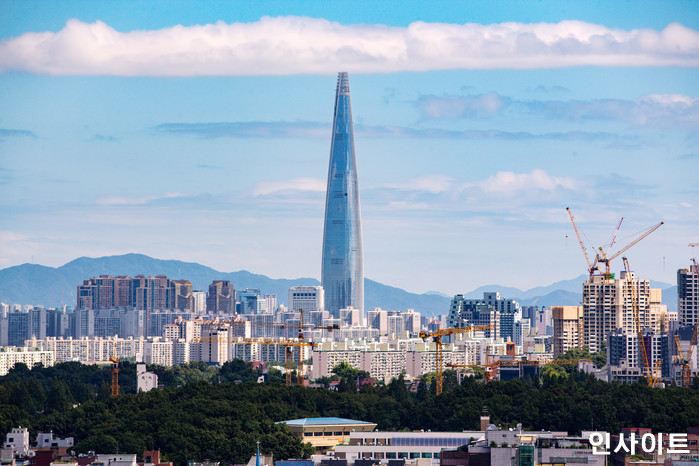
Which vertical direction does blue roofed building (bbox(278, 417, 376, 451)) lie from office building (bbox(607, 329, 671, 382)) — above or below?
below

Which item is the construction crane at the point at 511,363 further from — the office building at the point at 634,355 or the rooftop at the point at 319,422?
the rooftop at the point at 319,422

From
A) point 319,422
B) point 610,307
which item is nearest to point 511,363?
point 610,307

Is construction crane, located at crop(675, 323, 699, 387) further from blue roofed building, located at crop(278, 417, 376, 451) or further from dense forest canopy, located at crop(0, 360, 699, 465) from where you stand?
blue roofed building, located at crop(278, 417, 376, 451)

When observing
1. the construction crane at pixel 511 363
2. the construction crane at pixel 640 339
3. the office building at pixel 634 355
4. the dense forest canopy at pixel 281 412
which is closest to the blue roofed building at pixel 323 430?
the dense forest canopy at pixel 281 412

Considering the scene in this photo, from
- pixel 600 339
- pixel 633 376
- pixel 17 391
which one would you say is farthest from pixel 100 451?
pixel 600 339

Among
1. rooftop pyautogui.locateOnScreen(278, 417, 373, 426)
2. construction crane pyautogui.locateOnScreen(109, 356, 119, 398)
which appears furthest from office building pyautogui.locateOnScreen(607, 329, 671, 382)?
rooftop pyautogui.locateOnScreen(278, 417, 373, 426)

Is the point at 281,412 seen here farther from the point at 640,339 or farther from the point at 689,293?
the point at 689,293
